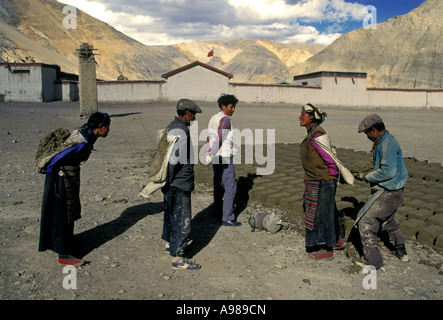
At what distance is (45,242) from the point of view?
3.48 meters

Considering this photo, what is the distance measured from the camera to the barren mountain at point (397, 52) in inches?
2260

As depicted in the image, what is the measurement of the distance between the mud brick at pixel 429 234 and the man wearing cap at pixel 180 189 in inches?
98.3

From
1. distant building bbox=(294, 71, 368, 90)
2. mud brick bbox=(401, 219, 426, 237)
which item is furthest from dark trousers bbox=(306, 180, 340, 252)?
distant building bbox=(294, 71, 368, 90)

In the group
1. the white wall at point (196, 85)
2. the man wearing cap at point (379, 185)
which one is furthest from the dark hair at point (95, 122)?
the white wall at point (196, 85)

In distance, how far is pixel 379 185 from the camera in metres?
3.49

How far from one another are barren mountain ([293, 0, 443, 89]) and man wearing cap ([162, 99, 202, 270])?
60.1 metres

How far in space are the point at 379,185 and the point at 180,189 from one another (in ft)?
6.12

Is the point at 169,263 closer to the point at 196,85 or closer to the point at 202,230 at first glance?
the point at 202,230

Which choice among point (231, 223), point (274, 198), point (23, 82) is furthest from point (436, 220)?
point (23, 82)

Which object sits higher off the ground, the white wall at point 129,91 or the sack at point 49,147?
the white wall at point 129,91

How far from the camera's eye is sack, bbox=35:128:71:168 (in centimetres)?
329

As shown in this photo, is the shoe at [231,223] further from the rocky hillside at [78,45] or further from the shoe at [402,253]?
the rocky hillside at [78,45]

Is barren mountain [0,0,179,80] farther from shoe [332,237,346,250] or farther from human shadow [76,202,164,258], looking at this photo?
shoe [332,237,346,250]
